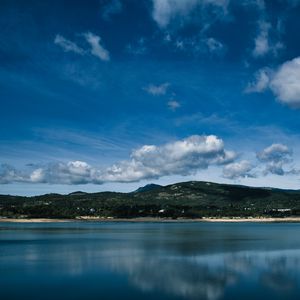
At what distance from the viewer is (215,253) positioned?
5406cm

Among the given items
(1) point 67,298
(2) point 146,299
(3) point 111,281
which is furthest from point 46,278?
(2) point 146,299

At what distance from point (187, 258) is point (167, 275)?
1280 centimetres

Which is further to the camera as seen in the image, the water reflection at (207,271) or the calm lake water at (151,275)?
the water reflection at (207,271)

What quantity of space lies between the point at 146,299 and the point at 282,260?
79.1 ft

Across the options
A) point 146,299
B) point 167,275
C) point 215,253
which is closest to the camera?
point 146,299

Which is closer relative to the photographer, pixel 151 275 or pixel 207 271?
pixel 151 275

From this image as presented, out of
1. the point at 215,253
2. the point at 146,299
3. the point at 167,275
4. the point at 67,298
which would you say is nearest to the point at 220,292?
the point at 146,299

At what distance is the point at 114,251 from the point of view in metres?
57.6

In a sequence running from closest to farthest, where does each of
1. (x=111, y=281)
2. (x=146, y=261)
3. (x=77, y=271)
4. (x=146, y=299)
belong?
(x=146, y=299)
(x=111, y=281)
(x=77, y=271)
(x=146, y=261)

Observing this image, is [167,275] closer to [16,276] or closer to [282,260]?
[16,276]

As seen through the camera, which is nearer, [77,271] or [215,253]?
[77,271]

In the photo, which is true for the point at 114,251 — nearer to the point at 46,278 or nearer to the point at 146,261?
the point at 146,261

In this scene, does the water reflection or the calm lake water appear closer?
the calm lake water

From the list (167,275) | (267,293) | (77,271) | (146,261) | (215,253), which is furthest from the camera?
(215,253)
